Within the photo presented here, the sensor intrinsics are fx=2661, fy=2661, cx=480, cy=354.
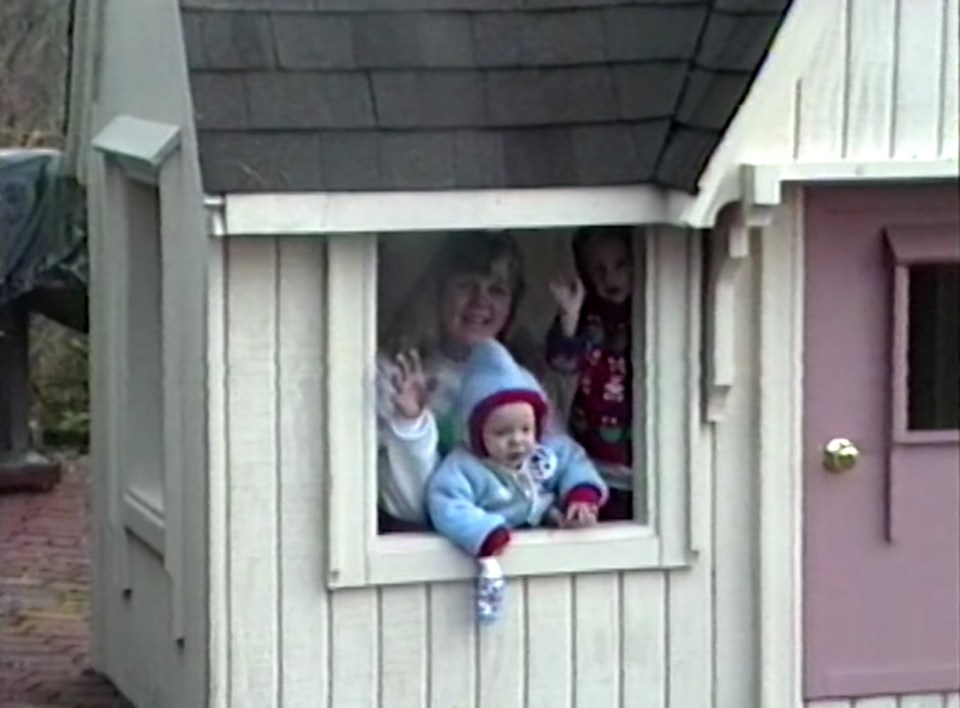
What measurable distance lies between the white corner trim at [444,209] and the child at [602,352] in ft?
0.92

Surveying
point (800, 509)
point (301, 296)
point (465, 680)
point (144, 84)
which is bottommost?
point (465, 680)

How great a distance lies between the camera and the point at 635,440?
636 centimetres

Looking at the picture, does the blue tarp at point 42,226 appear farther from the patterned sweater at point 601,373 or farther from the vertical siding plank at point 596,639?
the vertical siding plank at point 596,639

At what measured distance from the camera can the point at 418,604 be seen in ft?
20.3

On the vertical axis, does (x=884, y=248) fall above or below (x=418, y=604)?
above

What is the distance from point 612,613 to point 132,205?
1.84 metres

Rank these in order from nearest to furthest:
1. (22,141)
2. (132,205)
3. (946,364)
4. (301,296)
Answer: (301,296) < (946,364) < (132,205) < (22,141)

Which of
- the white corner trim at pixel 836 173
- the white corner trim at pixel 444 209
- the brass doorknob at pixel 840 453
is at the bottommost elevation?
the brass doorknob at pixel 840 453

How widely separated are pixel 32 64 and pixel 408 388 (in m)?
8.38

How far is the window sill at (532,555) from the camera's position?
6129 millimetres

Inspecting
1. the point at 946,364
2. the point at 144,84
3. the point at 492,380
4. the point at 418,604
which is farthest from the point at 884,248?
the point at 144,84

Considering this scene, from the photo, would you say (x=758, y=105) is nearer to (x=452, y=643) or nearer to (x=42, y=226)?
(x=452, y=643)

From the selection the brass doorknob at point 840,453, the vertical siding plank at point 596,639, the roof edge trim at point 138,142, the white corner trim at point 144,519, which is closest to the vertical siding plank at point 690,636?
the vertical siding plank at point 596,639

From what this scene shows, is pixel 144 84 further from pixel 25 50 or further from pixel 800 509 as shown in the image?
pixel 25 50
